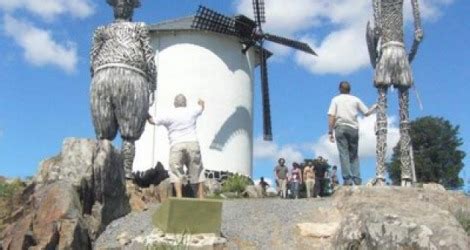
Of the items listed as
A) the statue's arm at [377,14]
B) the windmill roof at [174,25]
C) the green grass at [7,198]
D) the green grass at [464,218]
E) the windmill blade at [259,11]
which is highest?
the windmill blade at [259,11]

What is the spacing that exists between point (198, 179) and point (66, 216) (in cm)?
261

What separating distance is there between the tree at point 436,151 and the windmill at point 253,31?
11667 mm

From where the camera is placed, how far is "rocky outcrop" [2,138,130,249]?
27.1ft

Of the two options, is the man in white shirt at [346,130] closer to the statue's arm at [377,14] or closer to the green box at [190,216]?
the statue's arm at [377,14]

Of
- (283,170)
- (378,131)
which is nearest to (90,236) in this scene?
(378,131)

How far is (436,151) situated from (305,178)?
2360 cm

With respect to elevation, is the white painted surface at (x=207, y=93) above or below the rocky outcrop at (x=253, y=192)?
above

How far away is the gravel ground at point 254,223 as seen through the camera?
27.8ft

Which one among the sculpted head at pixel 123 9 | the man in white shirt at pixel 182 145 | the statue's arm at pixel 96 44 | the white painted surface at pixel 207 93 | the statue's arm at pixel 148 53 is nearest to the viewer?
the man in white shirt at pixel 182 145

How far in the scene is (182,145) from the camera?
10.4 metres

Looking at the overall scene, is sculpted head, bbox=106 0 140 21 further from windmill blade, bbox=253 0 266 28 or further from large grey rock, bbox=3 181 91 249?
windmill blade, bbox=253 0 266 28

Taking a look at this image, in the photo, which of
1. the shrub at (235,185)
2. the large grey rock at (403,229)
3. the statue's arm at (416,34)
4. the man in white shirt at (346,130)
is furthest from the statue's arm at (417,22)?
the shrub at (235,185)

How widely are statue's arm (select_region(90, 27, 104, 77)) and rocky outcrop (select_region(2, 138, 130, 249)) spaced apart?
263cm

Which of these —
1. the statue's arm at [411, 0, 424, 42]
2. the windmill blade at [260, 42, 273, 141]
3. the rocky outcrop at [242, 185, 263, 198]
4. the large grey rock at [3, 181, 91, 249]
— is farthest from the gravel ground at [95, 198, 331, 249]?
the windmill blade at [260, 42, 273, 141]
